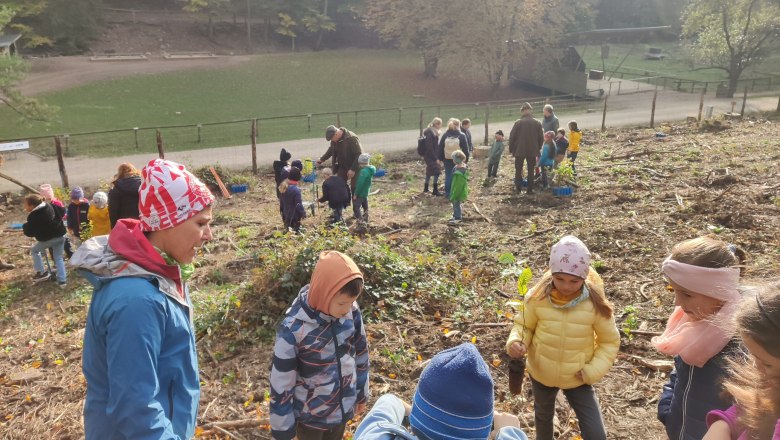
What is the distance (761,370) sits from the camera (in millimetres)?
1781

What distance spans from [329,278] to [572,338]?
1690 mm

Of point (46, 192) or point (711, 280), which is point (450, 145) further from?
point (711, 280)

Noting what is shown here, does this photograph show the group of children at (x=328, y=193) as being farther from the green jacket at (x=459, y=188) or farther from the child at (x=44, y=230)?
the child at (x=44, y=230)

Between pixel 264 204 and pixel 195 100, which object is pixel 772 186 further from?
pixel 195 100

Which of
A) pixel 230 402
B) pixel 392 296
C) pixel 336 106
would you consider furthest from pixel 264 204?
pixel 336 106

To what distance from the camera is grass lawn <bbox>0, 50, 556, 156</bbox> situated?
21.9 meters

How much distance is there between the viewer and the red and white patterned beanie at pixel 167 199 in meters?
2.45

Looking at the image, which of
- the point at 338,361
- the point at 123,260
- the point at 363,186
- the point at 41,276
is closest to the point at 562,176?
the point at 363,186

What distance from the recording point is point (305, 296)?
130 inches

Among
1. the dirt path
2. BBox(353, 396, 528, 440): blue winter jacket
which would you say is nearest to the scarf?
BBox(353, 396, 528, 440): blue winter jacket

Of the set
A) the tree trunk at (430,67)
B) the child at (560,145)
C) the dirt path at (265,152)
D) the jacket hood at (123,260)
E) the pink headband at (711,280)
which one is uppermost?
the tree trunk at (430,67)

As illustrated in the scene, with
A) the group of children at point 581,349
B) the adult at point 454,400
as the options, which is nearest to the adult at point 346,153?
the group of children at point 581,349

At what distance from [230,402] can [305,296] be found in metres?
2.24

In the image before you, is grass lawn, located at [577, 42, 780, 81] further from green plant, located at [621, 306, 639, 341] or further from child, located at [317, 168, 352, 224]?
green plant, located at [621, 306, 639, 341]
